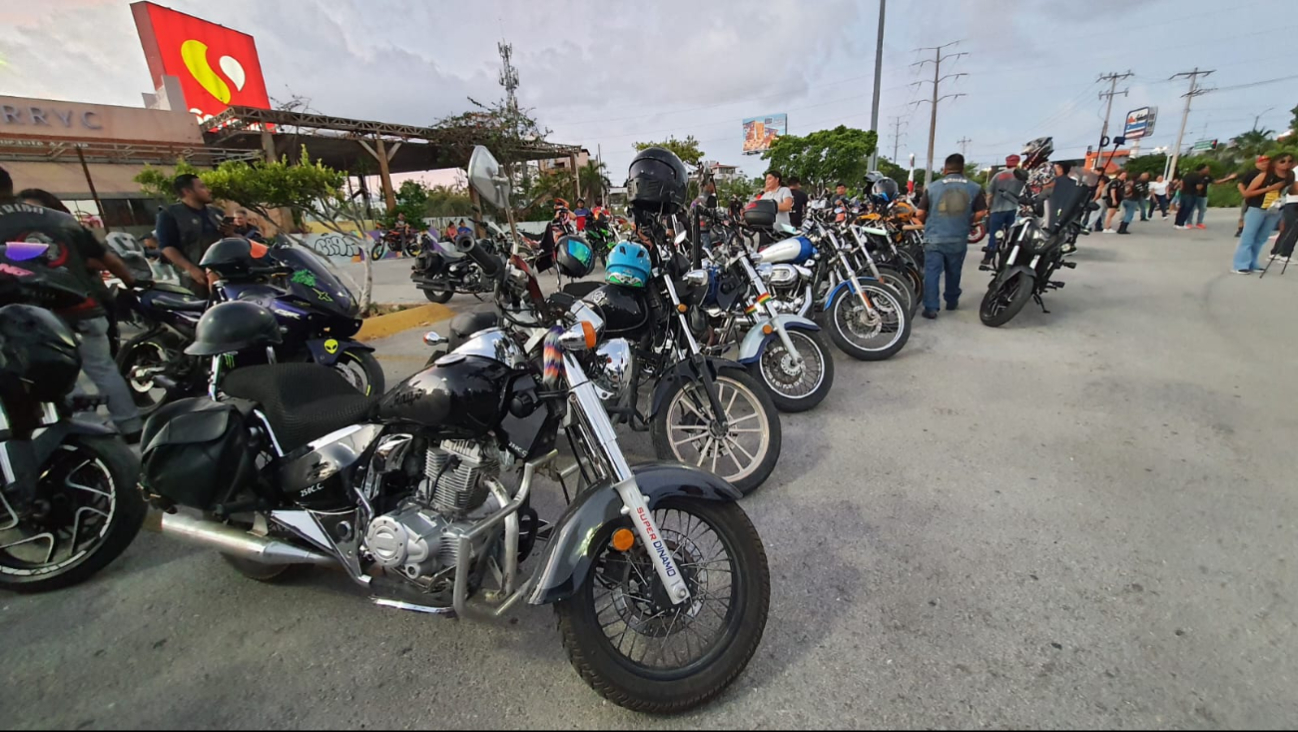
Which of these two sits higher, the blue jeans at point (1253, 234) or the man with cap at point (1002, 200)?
the man with cap at point (1002, 200)

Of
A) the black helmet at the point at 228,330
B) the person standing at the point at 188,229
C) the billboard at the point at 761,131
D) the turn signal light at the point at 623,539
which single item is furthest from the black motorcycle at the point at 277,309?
the billboard at the point at 761,131

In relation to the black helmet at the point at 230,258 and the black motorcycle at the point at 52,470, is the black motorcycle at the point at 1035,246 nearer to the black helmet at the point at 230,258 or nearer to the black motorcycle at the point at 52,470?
the black helmet at the point at 230,258

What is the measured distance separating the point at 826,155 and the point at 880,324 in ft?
114

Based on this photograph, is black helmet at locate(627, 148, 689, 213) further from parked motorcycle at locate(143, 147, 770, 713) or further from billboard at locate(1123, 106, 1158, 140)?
billboard at locate(1123, 106, 1158, 140)

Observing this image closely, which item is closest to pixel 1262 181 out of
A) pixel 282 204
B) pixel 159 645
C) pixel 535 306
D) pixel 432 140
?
pixel 535 306

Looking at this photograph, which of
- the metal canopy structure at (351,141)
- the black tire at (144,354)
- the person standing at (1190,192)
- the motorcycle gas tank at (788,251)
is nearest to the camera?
the black tire at (144,354)

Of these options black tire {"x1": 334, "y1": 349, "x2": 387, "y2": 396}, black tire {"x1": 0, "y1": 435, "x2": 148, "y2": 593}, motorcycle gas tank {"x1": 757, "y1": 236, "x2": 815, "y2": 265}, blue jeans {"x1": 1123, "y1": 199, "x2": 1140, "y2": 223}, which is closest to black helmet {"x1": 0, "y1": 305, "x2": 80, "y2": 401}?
black tire {"x1": 0, "y1": 435, "x2": 148, "y2": 593}

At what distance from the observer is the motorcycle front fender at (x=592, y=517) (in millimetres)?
1473

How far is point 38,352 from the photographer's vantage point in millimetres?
2107

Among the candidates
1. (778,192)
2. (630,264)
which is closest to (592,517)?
(630,264)

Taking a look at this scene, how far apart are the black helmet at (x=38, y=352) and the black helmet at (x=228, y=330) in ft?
1.93

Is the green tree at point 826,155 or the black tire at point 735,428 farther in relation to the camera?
the green tree at point 826,155

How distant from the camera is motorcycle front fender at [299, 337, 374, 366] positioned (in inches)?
134

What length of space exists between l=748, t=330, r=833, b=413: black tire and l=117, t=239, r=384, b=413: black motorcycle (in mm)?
2673
